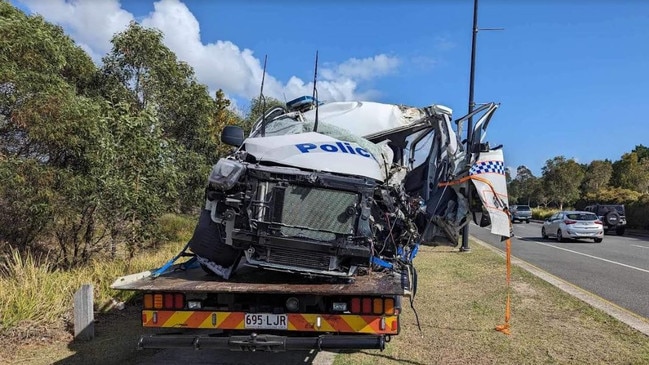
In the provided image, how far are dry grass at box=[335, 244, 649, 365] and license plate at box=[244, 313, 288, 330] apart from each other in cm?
119

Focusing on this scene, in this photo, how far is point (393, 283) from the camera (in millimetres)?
4602

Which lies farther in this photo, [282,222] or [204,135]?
[204,135]

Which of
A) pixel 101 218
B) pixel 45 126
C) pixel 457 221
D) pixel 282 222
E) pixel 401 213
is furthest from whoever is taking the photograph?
pixel 101 218

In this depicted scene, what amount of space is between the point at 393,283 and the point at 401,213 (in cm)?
114

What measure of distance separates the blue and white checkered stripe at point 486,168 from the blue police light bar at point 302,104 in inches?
86.3

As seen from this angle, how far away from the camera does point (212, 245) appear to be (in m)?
4.96

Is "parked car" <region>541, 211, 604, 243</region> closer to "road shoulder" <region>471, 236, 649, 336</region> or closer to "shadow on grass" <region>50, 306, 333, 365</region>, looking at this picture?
"road shoulder" <region>471, 236, 649, 336</region>

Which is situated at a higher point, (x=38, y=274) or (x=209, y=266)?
(x=209, y=266)

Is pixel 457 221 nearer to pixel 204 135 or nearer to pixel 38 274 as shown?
pixel 38 274

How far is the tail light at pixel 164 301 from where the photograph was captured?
180 inches

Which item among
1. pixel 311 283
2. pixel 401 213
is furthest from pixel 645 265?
pixel 311 283

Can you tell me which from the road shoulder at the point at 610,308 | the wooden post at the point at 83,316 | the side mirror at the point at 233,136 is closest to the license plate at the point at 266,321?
the side mirror at the point at 233,136

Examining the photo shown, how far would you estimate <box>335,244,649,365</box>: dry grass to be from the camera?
17.4 ft

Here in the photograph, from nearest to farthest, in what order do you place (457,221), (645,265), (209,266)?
1. (209,266)
2. (457,221)
3. (645,265)
